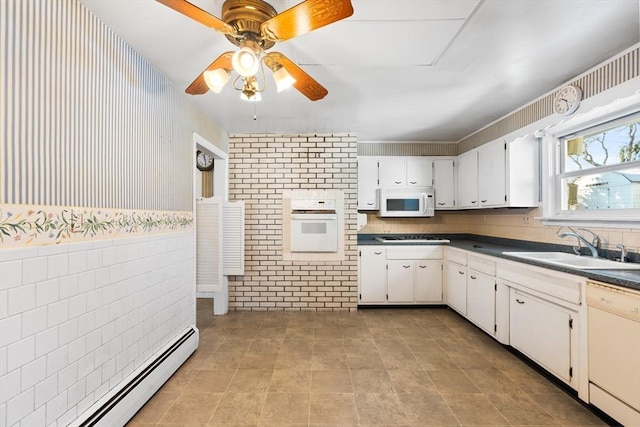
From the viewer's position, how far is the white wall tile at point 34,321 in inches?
46.8

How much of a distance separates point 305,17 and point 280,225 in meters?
2.84

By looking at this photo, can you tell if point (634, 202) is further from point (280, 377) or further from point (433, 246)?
point (280, 377)

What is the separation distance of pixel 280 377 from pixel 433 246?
2580 mm

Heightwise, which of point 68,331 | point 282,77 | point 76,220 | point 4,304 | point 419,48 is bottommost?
point 68,331

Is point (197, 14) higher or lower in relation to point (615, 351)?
higher

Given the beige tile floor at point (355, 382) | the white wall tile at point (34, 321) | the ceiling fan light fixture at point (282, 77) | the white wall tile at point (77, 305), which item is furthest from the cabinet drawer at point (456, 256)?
the white wall tile at point (34, 321)

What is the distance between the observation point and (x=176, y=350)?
232 centimetres

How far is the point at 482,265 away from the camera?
9.71 feet

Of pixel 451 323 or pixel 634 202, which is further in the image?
pixel 451 323

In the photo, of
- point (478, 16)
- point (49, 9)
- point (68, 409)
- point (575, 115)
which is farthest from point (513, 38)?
point (68, 409)

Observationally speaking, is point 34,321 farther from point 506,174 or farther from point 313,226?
point 506,174

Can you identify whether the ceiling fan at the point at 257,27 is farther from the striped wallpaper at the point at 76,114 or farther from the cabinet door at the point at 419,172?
the cabinet door at the point at 419,172

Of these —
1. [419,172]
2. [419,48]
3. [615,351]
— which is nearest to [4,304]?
[419,48]

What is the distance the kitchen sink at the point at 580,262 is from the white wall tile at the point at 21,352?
300cm
